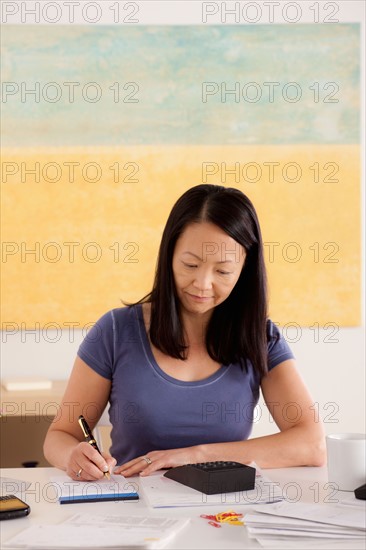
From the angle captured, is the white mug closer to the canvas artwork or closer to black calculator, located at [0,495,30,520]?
black calculator, located at [0,495,30,520]

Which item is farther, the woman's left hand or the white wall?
Answer: the white wall

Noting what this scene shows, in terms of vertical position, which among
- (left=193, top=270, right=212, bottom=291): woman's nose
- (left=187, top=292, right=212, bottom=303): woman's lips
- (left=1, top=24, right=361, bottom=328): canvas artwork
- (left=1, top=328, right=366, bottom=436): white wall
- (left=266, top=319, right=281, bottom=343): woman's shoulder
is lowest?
(left=1, top=328, right=366, bottom=436): white wall

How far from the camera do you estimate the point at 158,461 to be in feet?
5.80

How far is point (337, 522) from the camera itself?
136 cm

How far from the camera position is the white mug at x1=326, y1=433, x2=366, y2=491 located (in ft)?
5.35

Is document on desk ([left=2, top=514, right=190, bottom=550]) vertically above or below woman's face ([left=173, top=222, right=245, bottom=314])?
below

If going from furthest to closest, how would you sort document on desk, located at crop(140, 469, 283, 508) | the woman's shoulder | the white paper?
the woman's shoulder
document on desk, located at crop(140, 469, 283, 508)
the white paper

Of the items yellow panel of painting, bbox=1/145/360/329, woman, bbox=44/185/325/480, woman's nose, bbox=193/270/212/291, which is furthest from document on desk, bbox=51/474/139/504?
yellow panel of painting, bbox=1/145/360/329

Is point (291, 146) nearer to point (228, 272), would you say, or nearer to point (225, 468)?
point (228, 272)

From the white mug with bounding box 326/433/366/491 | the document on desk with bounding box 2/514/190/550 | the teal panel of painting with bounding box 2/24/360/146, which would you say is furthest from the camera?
the teal panel of painting with bounding box 2/24/360/146

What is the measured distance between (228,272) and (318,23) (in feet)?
6.04

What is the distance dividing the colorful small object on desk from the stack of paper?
3 cm

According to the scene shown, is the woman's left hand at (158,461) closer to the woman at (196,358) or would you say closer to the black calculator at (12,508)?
the woman at (196,358)

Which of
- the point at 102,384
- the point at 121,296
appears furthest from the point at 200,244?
the point at 121,296
